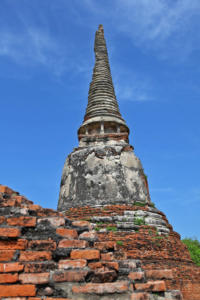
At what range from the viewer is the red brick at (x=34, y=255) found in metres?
2.90

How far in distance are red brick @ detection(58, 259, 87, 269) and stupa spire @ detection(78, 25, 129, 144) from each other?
8.10m

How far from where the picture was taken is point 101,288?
2736mm

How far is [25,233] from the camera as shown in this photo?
3223 millimetres

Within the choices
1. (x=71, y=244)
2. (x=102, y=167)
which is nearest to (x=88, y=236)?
(x=71, y=244)

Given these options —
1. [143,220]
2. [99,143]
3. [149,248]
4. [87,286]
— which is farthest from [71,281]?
[99,143]

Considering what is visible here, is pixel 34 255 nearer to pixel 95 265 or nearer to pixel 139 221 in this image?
pixel 95 265

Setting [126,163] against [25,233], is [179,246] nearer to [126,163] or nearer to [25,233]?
[126,163]

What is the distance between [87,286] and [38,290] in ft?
1.57

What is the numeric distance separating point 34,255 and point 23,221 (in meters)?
0.48

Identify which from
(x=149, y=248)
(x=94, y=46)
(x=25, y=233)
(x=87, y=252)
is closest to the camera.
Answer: (x=87, y=252)

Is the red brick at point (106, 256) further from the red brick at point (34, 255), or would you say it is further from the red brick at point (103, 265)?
the red brick at point (34, 255)

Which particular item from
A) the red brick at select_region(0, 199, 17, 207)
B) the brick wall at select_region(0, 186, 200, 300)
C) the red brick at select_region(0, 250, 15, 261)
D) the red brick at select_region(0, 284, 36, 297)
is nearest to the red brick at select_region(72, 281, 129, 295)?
the brick wall at select_region(0, 186, 200, 300)

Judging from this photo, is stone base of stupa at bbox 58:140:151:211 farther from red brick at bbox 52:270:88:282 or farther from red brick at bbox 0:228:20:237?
red brick at bbox 52:270:88:282

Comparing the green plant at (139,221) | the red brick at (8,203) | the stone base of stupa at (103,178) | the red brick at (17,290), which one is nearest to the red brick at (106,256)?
the red brick at (17,290)
